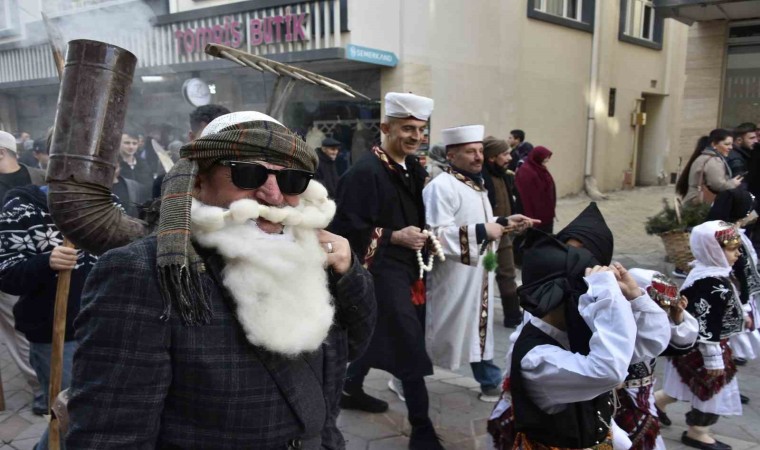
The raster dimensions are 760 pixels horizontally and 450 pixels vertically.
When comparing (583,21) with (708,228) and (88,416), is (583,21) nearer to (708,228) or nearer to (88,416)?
(708,228)

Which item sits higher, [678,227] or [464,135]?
[464,135]

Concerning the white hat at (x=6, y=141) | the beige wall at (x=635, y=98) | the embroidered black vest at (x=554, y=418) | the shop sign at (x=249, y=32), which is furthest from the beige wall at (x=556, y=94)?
the embroidered black vest at (x=554, y=418)

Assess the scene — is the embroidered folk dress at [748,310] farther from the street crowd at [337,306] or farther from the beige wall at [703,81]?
the beige wall at [703,81]

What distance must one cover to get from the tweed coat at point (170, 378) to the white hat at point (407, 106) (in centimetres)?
232

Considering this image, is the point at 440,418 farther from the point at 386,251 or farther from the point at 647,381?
the point at 647,381

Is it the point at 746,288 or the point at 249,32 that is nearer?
the point at 746,288

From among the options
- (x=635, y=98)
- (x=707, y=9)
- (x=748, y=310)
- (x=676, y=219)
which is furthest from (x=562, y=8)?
(x=748, y=310)

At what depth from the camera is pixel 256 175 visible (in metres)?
1.49

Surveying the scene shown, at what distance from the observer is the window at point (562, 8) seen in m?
15.0

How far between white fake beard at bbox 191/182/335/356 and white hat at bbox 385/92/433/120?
7.30 feet

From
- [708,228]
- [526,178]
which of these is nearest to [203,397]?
[708,228]

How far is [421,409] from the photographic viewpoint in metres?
3.35

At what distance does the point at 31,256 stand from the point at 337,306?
235cm

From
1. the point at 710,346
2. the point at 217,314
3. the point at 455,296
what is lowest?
the point at 710,346
